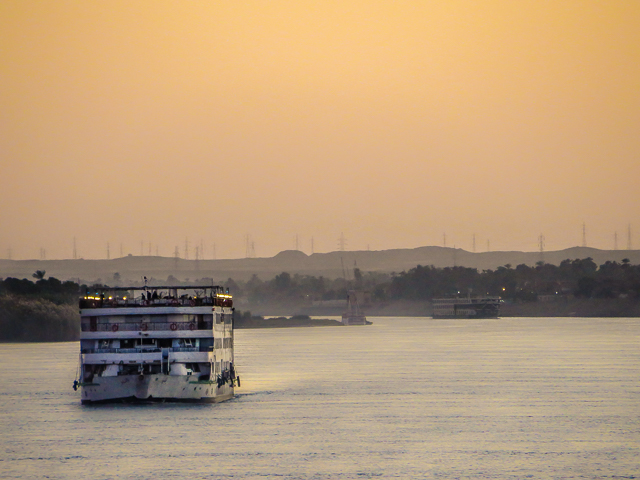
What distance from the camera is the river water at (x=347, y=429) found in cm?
5381

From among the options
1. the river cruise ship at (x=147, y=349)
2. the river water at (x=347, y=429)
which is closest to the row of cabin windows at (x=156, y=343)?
the river cruise ship at (x=147, y=349)

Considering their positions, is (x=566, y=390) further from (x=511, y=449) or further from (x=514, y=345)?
(x=514, y=345)

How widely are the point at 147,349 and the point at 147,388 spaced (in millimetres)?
2930

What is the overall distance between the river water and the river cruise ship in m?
Answer: 1.84

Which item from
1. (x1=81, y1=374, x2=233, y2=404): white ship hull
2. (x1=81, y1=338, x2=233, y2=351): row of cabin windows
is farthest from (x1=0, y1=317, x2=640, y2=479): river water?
(x1=81, y1=338, x2=233, y2=351): row of cabin windows

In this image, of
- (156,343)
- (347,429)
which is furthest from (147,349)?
(347,429)

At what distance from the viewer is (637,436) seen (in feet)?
208

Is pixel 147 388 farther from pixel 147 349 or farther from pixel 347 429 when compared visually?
pixel 347 429

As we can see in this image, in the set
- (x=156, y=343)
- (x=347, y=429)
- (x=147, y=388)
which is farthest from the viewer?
(x=156, y=343)

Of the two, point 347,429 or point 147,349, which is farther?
point 147,349

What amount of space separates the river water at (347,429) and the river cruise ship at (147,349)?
184 centimetres

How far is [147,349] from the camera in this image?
2958 inches

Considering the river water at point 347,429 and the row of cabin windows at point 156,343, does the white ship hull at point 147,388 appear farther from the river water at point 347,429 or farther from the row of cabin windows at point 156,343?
the row of cabin windows at point 156,343

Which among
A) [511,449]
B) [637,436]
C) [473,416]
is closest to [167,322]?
[473,416]
